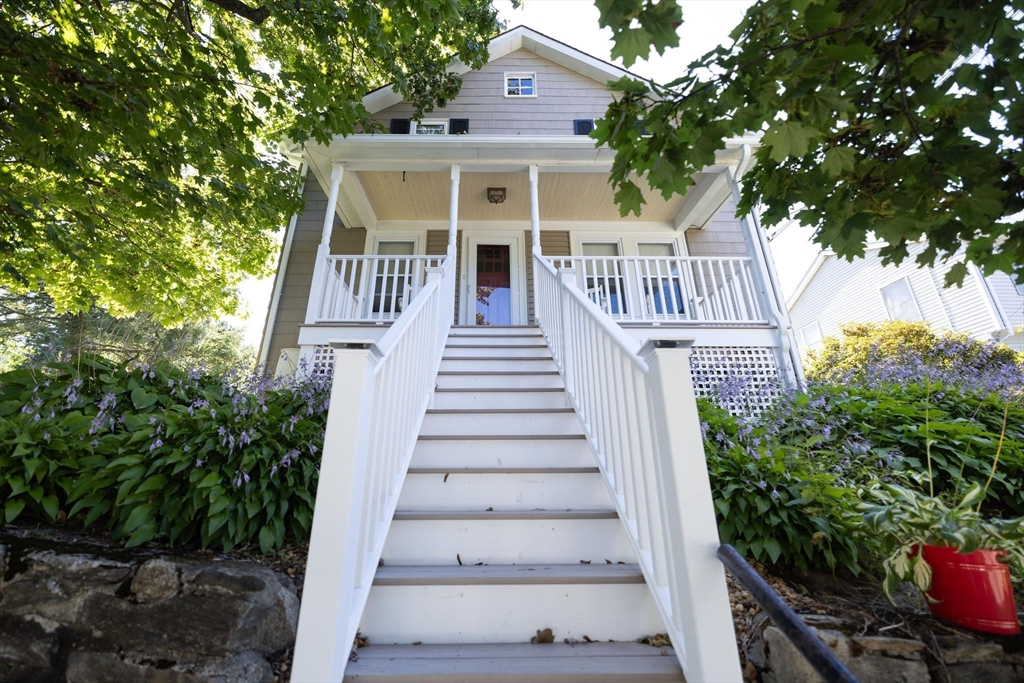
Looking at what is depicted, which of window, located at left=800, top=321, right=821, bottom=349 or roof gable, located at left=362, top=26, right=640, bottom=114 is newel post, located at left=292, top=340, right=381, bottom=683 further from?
window, located at left=800, top=321, right=821, bottom=349

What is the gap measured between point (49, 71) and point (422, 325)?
102 inches

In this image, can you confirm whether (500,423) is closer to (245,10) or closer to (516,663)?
(516,663)

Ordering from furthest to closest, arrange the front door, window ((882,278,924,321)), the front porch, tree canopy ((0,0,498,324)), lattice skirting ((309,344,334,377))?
window ((882,278,924,321))
the front door
the front porch
lattice skirting ((309,344,334,377))
tree canopy ((0,0,498,324))

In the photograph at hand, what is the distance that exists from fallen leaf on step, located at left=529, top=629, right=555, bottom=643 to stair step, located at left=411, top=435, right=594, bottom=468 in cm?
90

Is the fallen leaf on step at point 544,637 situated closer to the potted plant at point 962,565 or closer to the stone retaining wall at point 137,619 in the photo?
the stone retaining wall at point 137,619

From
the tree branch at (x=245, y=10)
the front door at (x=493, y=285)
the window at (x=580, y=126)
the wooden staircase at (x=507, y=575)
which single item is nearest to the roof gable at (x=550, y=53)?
the window at (x=580, y=126)

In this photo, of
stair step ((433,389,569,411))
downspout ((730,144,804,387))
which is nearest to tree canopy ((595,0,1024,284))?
stair step ((433,389,569,411))

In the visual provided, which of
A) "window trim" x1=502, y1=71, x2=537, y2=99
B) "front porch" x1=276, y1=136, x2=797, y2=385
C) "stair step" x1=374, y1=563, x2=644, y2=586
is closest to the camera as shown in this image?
"stair step" x1=374, y1=563, x2=644, y2=586

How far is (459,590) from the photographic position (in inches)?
62.2

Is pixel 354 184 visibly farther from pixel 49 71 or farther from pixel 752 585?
pixel 752 585

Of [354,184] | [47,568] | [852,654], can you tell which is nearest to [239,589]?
[47,568]

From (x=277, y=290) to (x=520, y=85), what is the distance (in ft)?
18.6

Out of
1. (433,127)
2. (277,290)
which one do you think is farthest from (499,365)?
(433,127)

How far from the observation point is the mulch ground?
147cm
